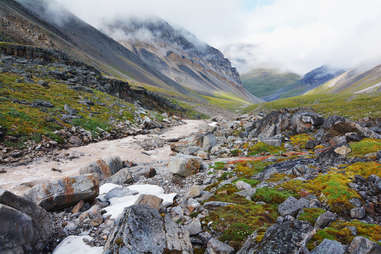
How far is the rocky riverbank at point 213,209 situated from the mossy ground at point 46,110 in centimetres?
1585

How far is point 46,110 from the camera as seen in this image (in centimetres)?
3559

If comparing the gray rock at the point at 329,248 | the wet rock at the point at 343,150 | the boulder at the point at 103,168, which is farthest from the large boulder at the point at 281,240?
the boulder at the point at 103,168

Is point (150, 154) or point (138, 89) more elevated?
point (138, 89)

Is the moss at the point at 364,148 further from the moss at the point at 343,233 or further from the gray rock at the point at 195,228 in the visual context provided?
the gray rock at the point at 195,228

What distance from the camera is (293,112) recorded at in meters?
38.9

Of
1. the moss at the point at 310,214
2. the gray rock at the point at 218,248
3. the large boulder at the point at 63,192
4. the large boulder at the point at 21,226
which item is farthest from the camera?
the large boulder at the point at 63,192

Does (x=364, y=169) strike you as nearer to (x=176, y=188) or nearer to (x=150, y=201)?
(x=176, y=188)

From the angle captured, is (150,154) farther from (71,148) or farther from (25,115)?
(25,115)

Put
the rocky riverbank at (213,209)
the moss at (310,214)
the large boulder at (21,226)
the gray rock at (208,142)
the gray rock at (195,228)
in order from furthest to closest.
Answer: the gray rock at (208,142)
the gray rock at (195,228)
the moss at (310,214)
the rocky riverbank at (213,209)
the large boulder at (21,226)

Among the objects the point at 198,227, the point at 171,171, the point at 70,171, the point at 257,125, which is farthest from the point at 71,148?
the point at 257,125

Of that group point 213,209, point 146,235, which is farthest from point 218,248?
point 213,209

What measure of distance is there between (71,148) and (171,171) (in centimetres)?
1902

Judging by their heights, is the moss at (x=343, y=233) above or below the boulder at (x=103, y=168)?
below

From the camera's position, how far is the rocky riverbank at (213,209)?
7141 millimetres
